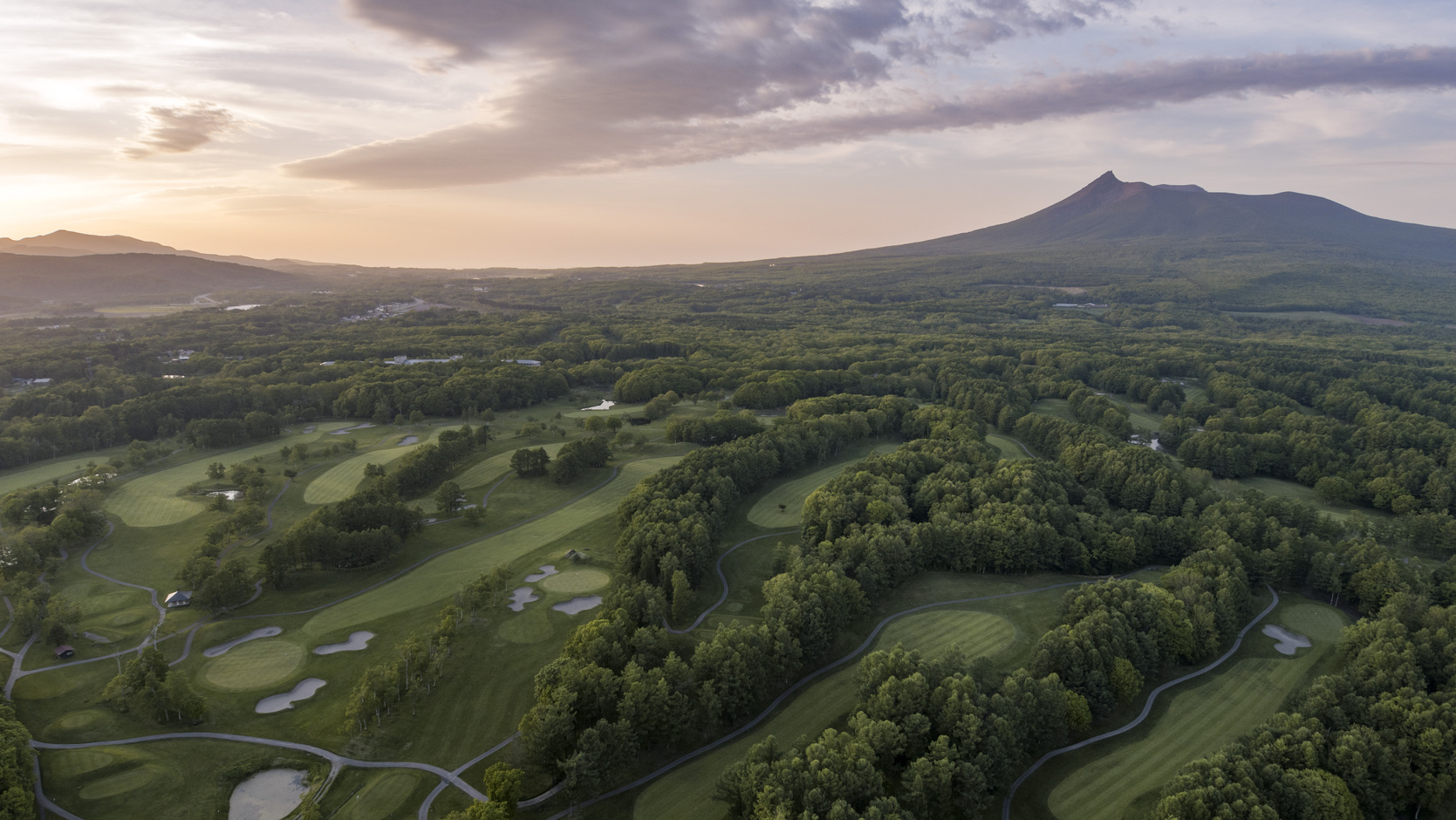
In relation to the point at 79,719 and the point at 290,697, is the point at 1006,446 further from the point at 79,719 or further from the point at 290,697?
the point at 79,719

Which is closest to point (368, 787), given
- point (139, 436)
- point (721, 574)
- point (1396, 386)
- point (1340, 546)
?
point (721, 574)

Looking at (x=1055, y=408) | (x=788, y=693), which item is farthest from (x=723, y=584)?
(x=1055, y=408)

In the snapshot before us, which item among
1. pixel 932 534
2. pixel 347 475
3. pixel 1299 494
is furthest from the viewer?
pixel 347 475

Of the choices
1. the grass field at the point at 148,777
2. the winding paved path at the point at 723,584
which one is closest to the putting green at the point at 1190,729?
the winding paved path at the point at 723,584

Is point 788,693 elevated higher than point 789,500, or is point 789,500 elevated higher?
Result: point 789,500

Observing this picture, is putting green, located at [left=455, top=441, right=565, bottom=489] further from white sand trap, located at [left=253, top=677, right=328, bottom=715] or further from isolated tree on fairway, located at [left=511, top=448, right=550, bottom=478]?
white sand trap, located at [left=253, top=677, right=328, bottom=715]

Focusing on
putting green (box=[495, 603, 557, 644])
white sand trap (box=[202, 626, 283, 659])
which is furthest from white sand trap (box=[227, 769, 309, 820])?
white sand trap (box=[202, 626, 283, 659])

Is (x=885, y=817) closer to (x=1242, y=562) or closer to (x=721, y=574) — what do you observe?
(x=721, y=574)
